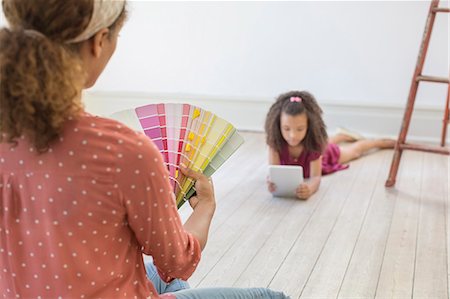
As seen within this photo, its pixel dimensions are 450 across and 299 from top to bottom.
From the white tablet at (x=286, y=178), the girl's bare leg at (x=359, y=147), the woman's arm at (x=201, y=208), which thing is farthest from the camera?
the girl's bare leg at (x=359, y=147)

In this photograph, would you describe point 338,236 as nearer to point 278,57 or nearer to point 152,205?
point 152,205

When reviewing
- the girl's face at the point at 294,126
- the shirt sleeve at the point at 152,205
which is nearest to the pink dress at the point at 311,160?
the girl's face at the point at 294,126

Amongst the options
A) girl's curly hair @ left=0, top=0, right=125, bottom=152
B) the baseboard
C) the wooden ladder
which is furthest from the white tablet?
girl's curly hair @ left=0, top=0, right=125, bottom=152

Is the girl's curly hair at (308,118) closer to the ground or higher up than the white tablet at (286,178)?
higher up

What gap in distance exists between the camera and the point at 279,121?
3436 millimetres

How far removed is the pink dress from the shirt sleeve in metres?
2.32

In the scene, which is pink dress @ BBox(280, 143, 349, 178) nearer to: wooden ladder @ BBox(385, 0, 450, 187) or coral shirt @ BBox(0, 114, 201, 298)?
wooden ladder @ BBox(385, 0, 450, 187)

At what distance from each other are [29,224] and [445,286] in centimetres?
169

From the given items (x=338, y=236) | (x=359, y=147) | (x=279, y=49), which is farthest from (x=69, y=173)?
(x=279, y=49)

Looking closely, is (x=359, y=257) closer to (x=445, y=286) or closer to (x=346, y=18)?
(x=445, y=286)

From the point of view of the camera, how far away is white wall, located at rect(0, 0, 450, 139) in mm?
4234

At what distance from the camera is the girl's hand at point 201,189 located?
1352 mm

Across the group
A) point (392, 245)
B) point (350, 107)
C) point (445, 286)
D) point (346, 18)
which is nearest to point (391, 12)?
point (346, 18)

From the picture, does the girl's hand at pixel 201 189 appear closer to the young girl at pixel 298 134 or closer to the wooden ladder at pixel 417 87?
the young girl at pixel 298 134
